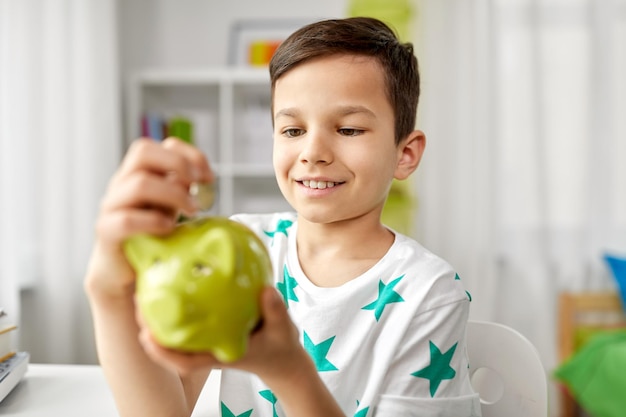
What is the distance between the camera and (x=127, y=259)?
1.73ft

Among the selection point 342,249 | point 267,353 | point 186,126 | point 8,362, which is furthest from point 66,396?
point 186,126

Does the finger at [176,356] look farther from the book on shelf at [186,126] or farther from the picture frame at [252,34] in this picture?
the picture frame at [252,34]

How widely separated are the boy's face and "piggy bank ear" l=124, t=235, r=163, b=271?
33 cm

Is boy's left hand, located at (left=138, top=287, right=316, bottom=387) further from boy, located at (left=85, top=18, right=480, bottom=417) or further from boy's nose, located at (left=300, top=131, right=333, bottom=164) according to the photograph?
boy's nose, located at (left=300, top=131, right=333, bottom=164)

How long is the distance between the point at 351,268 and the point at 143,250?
0.43 m

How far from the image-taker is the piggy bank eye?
44 centimetres

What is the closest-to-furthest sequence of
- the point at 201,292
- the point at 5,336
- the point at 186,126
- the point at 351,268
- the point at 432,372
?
the point at 201,292
the point at 432,372
the point at 351,268
the point at 5,336
the point at 186,126

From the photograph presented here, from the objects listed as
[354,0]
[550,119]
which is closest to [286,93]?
[354,0]

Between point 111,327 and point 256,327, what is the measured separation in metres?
0.18

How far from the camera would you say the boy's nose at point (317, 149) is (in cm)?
77

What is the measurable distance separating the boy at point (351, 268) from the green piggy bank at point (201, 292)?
0.69 feet

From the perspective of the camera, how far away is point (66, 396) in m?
0.93

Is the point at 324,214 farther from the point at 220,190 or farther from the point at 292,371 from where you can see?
the point at 220,190

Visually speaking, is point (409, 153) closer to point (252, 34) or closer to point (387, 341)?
point (387, 341)
